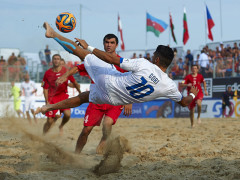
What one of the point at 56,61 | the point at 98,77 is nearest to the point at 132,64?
the point at 98,77

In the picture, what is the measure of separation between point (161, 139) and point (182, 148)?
1656 mm

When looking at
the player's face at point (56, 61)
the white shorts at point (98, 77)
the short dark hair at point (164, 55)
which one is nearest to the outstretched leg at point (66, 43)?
the white shorts at point (98, 77)

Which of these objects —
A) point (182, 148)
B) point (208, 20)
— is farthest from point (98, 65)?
point (208, 20)

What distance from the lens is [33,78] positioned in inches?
856

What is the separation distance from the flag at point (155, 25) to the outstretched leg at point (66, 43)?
23490 mm

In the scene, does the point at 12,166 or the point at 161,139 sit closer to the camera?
the point at 12,166

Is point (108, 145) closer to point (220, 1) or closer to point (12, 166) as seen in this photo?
point (12, 166)

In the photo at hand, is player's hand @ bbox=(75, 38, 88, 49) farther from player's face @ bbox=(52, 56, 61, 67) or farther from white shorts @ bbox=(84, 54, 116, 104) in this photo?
player's face @ bbox=(52, 56, 61, 67)

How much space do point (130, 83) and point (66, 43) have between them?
119 centimetres

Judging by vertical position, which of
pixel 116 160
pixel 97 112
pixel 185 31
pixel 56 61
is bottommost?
pixel 116 160

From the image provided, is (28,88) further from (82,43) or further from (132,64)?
(132,64)

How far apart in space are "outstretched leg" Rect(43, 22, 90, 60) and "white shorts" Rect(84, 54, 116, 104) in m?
0.13

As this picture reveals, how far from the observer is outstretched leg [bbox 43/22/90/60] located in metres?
5.61

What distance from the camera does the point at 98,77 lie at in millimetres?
5543
